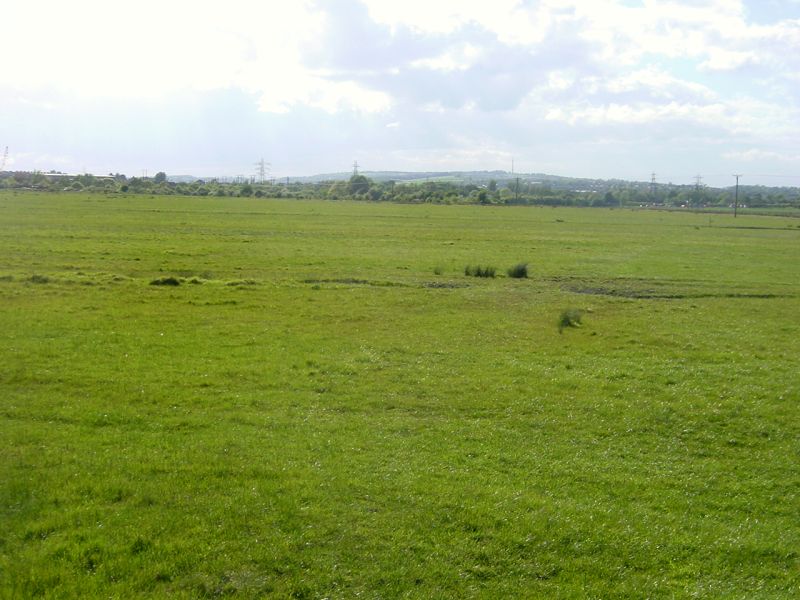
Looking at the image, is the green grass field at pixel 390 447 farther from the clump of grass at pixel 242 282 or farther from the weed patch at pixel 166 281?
the clump of grass at pixel 242 282

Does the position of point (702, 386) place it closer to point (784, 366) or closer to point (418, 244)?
point (784, 366)

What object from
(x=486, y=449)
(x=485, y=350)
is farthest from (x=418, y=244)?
(x=486, y=449)

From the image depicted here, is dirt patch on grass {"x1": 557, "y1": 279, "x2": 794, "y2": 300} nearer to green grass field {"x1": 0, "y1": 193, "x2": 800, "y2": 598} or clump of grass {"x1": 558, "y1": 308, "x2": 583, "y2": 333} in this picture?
green grass field {"x1": 0, "y1": 193, "x2": 800, "y2": 598}

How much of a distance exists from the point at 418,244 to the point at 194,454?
1832 inches

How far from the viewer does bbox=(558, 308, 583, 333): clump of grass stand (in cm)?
2420

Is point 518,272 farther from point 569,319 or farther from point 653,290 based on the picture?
point 569,319

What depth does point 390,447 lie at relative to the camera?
458 inches

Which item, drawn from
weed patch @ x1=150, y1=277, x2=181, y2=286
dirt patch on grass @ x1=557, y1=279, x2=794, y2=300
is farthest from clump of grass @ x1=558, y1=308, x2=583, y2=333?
weed patch @ x1=150, y1=277, x2=181, y2=286

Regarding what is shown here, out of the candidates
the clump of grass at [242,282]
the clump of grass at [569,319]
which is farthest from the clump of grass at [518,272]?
the clump of grass at [242,282]

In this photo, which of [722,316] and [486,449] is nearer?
[486,449]

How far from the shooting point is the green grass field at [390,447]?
8.00 meters

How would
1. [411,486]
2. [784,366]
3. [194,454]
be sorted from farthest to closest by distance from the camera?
[784,366], [194,454], [411,486]

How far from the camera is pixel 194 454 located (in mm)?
10875

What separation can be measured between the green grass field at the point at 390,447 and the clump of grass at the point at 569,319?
2.16 feet
